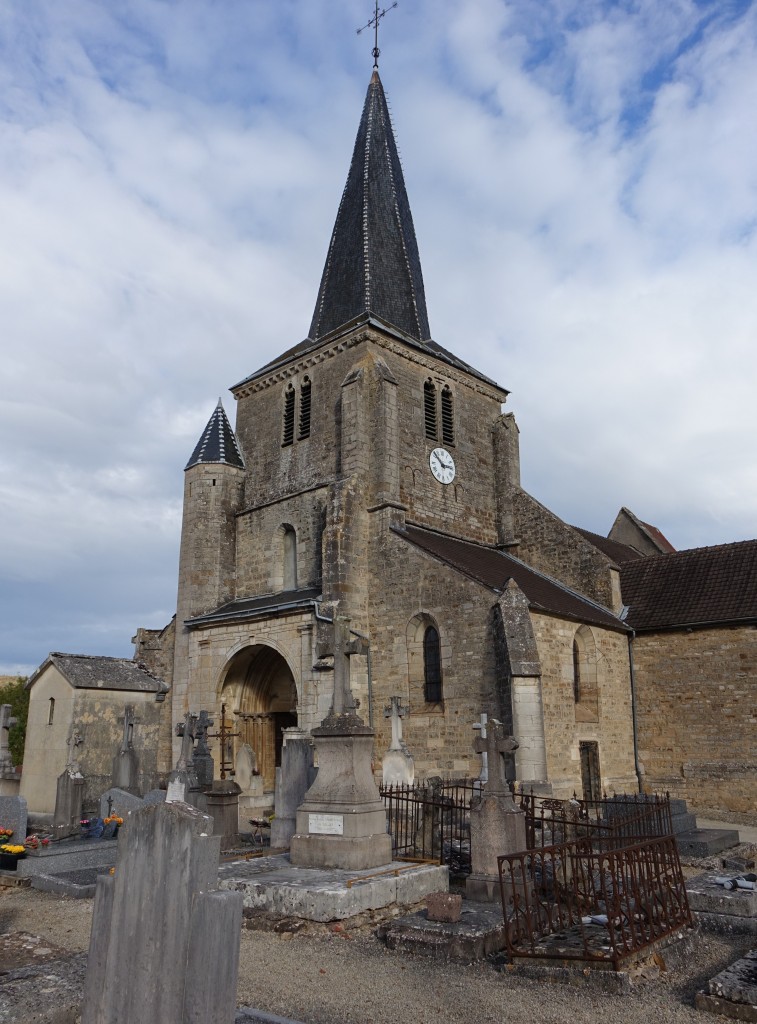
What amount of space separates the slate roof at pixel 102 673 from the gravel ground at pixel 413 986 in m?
13.4

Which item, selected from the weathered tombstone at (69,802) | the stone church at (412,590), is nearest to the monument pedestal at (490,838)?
the stone church at (412,590)

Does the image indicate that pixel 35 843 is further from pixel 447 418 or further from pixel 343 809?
pixel 447 418

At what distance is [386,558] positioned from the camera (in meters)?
19.3

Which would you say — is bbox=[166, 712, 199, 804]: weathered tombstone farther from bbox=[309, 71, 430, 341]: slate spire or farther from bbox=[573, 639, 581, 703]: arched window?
bbox=[309, 71, 430, 341]: slate spire

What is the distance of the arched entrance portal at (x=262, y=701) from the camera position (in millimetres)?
20797

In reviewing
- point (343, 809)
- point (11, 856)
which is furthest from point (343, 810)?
point (11, 856)

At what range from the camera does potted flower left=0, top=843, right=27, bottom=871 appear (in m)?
10.9

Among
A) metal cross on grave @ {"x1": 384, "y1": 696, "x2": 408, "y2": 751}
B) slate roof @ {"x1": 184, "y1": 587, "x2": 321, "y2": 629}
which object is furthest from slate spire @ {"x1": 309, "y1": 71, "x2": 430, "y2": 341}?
metal cross on grave @ {"x1": 384, "y1": 696, "x2": 408, "y2": 751}

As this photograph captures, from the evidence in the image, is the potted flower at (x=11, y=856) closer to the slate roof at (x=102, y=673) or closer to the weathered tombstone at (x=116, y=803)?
the weathered tombstone at (x=116, y=803)

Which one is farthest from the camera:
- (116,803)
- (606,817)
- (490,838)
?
(116,803)

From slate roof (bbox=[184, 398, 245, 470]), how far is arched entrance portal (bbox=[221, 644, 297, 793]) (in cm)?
659

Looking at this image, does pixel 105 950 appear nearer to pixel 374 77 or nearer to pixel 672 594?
pixel 672 594

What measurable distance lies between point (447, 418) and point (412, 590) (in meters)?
7.42

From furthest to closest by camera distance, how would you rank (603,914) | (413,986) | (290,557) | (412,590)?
(290,557)
(412,590)
(603,914)
(413,986)
